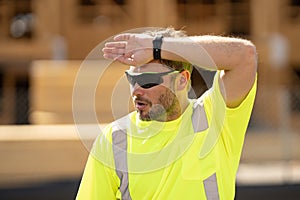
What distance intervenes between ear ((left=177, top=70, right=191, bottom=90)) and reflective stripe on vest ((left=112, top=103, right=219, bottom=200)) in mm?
133

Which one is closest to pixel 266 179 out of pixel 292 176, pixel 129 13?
pixel 292 176

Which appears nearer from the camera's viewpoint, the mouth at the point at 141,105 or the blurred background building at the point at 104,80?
the mouth at the point at 141,105

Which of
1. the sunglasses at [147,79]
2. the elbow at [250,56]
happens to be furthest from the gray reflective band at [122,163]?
the elbow at [250,56]

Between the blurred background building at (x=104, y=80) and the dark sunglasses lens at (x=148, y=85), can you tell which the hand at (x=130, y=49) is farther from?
the blurred background building at (x=104, y=80)

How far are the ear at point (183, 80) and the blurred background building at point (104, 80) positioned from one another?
5.67m

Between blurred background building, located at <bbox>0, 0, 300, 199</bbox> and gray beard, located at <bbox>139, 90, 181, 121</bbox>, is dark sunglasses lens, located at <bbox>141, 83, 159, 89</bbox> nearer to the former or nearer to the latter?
gray beard, located at <bbox>139, 90, 181, 121</bbox>

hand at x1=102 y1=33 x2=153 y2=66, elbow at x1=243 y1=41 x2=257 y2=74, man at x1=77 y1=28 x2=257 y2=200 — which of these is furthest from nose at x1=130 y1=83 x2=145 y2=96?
elbow at x1=243 y1=41 x2=257 y2=74

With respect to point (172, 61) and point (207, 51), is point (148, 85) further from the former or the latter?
point (207, 51)

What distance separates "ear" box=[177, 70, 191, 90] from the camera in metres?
3.55

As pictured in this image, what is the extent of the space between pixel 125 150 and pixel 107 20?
1170 centimetres

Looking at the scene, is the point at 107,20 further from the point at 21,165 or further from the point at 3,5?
the point at 21,165

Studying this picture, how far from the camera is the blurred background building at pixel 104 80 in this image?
34.5ft

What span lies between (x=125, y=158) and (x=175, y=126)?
25 centimetres

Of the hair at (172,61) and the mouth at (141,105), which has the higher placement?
the hair at (172,61)
